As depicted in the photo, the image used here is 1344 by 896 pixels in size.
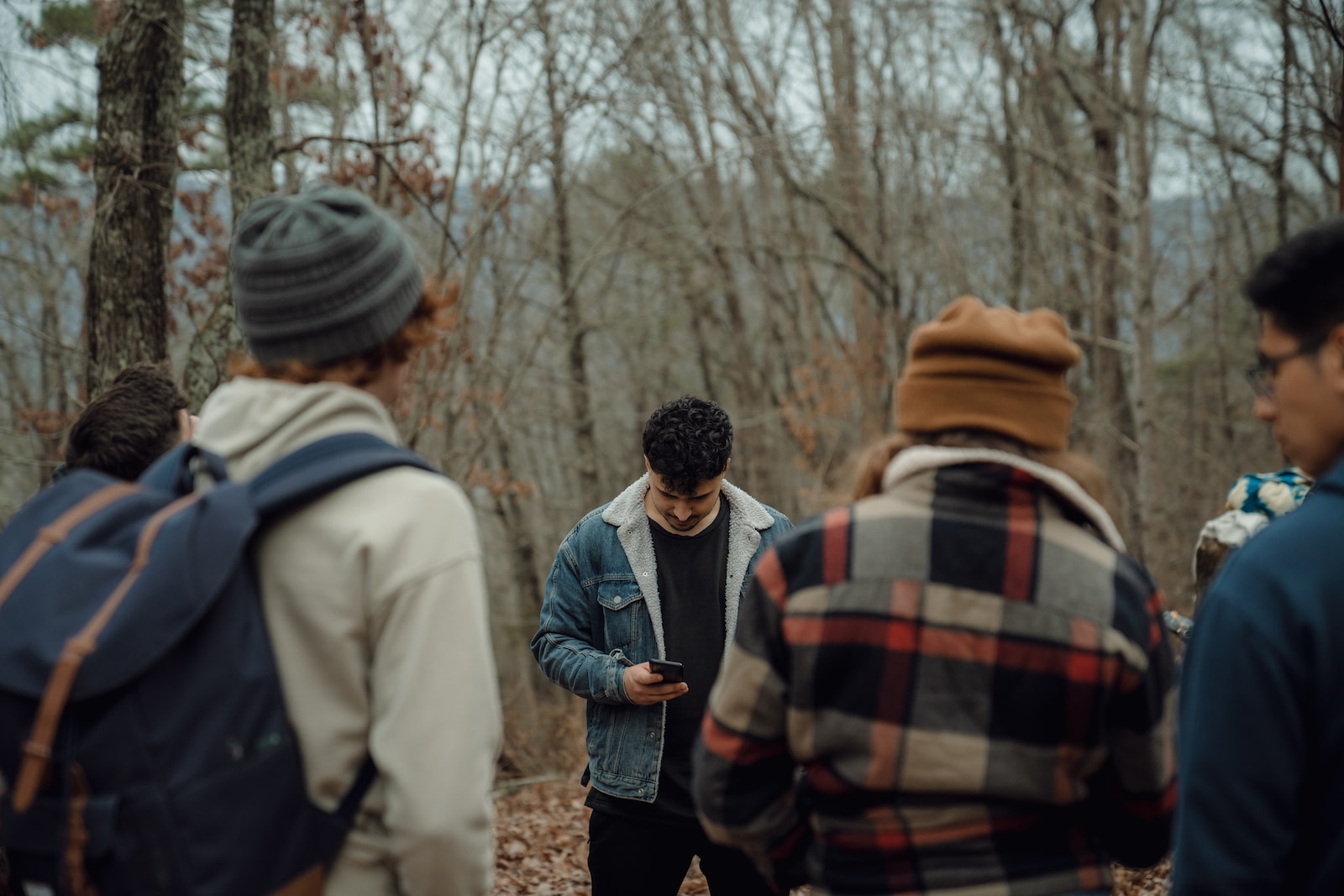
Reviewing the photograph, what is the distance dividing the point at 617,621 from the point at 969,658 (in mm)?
1718

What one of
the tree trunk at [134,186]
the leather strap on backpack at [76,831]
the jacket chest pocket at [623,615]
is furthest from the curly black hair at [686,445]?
the tree trunk at [134,186]

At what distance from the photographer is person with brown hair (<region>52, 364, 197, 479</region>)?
2479 mm

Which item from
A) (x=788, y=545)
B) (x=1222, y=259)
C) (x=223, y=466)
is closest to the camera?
(x=223, y=466)

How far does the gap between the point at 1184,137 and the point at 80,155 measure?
16.6 metres

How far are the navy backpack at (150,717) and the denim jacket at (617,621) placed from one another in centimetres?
164

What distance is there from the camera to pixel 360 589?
1661 millimetres

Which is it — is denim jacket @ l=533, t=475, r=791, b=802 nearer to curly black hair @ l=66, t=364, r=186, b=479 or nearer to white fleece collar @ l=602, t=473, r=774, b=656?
white fleece collar @ l=602, t=473, r=774, b=656

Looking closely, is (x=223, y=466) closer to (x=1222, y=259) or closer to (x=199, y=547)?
(x=199, y=547)

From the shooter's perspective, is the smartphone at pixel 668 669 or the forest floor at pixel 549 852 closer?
the smartphone at pixel 668 669

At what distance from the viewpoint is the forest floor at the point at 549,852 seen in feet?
18.5

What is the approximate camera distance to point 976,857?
5.81 ft

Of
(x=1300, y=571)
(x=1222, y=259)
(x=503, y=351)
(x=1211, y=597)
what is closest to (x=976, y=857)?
(x=1211, y=597)

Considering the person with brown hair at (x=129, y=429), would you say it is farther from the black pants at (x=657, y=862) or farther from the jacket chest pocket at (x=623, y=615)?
the black pants at (x=657, y=862)

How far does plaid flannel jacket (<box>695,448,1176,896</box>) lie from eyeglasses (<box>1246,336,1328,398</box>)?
1.16ft
